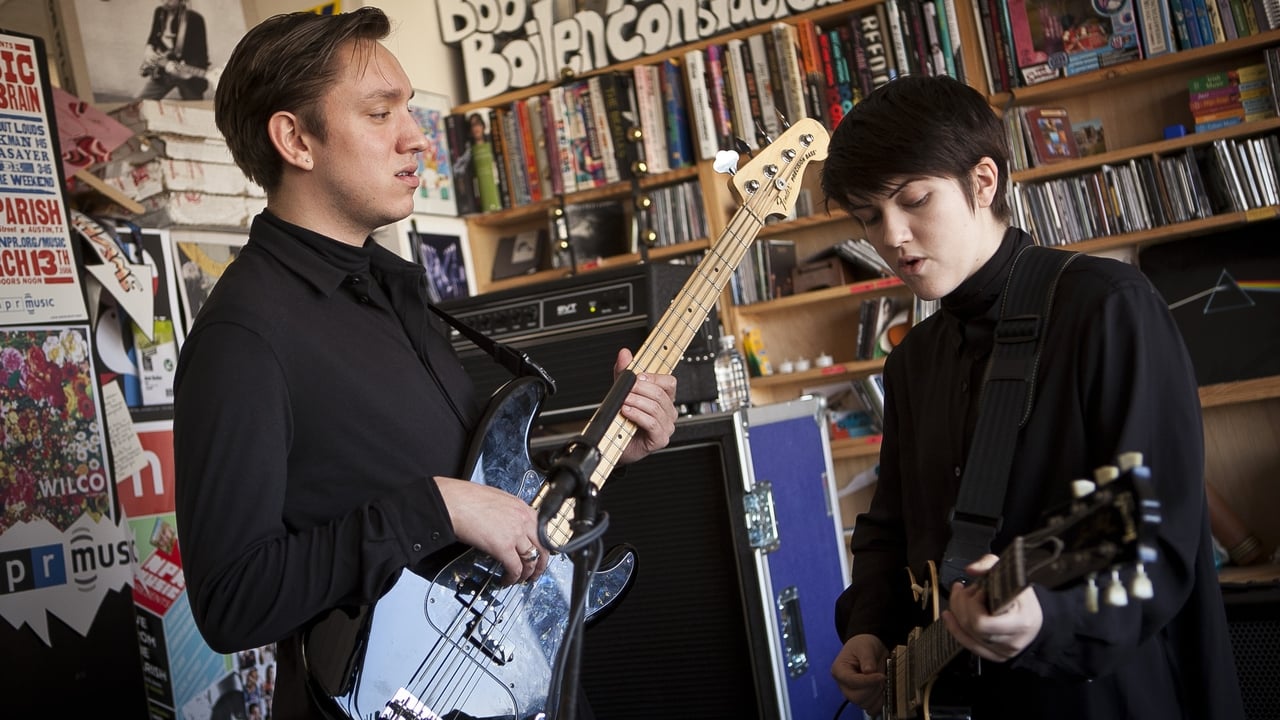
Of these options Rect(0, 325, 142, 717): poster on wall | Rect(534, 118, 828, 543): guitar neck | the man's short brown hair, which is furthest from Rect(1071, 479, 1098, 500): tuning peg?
Rect(0, 325, 142, 717): poster on wall

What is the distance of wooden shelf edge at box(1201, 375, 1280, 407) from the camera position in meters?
3.37

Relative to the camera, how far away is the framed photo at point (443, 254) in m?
4.11

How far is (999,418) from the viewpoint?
1241mm

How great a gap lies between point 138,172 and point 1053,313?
2627mm

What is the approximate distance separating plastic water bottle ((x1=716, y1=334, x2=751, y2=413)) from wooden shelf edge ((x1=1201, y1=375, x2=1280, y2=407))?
1490 millimetres

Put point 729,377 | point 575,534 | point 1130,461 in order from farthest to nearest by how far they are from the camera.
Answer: point 729,377 → point 575,534 → point 1130,461

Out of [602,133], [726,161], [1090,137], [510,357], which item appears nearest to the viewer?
[510,357]

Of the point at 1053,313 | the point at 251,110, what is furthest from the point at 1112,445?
the point at 251,110

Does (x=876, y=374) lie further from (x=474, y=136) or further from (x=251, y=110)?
(x=251, y=110)

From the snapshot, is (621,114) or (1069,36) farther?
(621,114)

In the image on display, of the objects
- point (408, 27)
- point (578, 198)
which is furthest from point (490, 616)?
point (408, 27)

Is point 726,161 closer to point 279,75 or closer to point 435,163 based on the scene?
point 279,75

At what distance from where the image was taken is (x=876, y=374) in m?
3.94

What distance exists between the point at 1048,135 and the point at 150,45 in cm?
296
